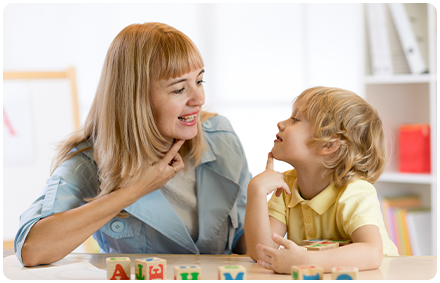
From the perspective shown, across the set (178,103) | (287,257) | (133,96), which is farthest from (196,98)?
(287,257)

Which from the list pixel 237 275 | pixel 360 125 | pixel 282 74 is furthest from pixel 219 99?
pixel 237 275

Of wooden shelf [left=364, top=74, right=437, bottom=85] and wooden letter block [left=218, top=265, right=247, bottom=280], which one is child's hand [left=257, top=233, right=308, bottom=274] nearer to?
wooden letter block [left=218, top=265, right=247, bottom=280]

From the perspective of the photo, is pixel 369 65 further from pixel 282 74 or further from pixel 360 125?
pixel 360 125

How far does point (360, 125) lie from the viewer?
1.10 m

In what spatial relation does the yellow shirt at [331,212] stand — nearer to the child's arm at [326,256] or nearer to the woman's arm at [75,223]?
the child's arm at [326,256]

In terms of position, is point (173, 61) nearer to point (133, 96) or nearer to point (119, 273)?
point (133, 96)

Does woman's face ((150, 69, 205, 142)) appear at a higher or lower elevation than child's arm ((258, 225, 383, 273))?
higher

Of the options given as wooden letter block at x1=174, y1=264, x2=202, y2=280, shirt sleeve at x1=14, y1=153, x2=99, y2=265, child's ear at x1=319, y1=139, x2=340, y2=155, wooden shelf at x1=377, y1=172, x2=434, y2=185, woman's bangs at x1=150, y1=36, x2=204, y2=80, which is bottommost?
wooden shelf at x1=377, y1=172, x2=434, y2=185

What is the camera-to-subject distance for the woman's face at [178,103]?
1220mm

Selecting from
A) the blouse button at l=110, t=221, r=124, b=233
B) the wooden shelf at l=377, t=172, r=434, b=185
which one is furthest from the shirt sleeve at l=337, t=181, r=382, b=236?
the wooden shelf at l=377, t=172, r=434, b=185

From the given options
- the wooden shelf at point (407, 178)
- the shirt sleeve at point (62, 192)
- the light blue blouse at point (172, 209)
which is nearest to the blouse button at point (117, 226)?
the light blue blouse at point (172, 209)

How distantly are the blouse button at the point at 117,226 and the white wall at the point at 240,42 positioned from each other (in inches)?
65.0

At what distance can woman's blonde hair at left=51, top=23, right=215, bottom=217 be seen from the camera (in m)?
1.20

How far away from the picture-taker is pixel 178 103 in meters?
1.22
